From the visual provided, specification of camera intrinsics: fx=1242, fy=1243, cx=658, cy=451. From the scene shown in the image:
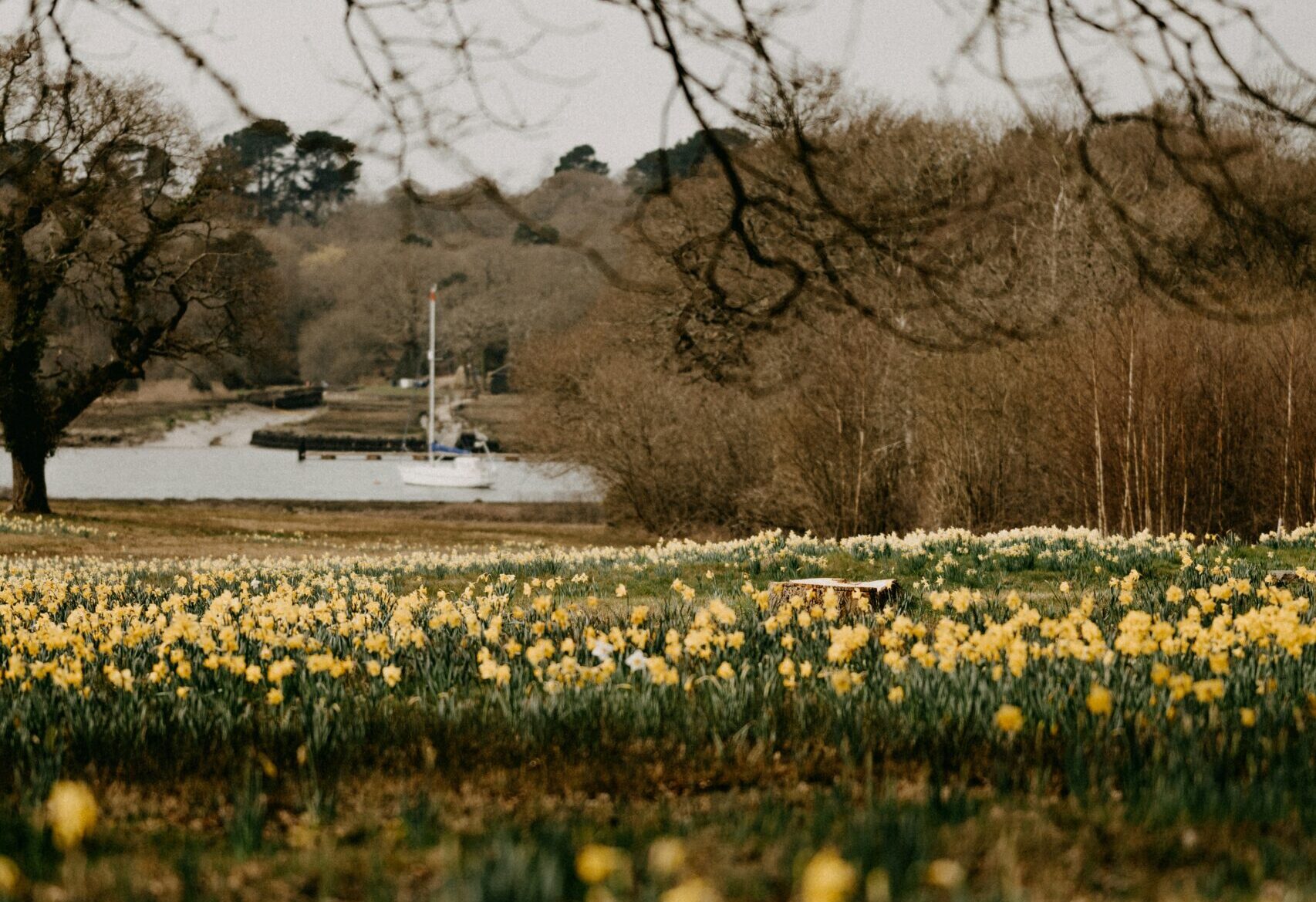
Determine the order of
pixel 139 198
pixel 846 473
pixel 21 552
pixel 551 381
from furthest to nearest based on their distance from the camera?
pixel 551 381, pixel 139 198, pixel 846 473, pixel 21 552

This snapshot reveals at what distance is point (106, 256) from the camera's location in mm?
27344

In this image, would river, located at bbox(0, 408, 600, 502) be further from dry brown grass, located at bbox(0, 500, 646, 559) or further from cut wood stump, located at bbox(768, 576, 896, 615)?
cut wood stump, located at bbox(768, 576, 896, 615)

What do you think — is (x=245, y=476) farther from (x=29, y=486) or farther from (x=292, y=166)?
(x=29, y=486)

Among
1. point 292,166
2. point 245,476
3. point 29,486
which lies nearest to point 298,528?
point 29,486

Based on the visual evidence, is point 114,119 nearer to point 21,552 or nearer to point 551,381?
point 21,552

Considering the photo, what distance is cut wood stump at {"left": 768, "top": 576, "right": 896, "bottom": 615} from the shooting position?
8094mm

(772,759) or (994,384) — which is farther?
(994,384)

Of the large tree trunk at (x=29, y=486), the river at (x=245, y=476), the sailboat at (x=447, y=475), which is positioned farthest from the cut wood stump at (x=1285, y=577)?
the sailboat at (x=447, y=475)

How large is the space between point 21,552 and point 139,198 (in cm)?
1002

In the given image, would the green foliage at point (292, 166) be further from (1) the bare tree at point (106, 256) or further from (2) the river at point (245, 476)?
(2) the river at point (245, 476)

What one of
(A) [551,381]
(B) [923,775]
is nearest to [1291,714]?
(B) [923,775]

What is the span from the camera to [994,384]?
74.2 ft

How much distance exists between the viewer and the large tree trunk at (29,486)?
29.0 m

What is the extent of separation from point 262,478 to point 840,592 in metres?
54.1
